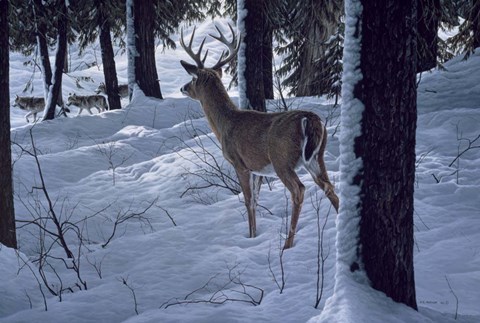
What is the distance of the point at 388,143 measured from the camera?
→ 3338mm

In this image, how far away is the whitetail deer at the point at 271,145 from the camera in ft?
17.9

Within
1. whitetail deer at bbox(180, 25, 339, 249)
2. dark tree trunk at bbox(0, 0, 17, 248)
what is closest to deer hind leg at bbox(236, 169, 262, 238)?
whitetail deer at bbox(180, 25, 339, 249)

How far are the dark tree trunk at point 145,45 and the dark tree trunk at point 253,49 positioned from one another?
25.5ft

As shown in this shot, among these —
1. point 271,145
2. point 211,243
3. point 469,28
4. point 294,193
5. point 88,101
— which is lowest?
point 88,101

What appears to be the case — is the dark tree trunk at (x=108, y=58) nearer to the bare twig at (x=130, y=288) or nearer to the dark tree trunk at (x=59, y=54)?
the dark tree trunk at (x=59, y=54)

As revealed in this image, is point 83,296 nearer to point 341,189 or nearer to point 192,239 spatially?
point 192,239

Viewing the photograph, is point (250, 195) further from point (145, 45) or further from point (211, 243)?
point (145, 45)

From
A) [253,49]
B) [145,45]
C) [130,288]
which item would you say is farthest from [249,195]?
[145,45]

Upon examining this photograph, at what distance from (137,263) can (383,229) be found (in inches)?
101

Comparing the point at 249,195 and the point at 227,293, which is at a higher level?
the point at 249,195

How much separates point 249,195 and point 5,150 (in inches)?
99.3

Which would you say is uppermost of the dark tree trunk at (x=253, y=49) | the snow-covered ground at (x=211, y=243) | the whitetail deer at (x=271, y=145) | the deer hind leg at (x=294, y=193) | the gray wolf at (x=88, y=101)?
the dark tree trunk at (x=253, y=49)

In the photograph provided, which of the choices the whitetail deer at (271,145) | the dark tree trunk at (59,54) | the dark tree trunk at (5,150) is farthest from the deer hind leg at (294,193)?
the dark tree trunk at (59,54)

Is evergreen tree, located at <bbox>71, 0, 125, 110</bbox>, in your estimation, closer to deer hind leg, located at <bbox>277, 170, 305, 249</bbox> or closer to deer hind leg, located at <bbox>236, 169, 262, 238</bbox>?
deer hind leg, located at <bbox>236, 169, 262, 238</bbox>
